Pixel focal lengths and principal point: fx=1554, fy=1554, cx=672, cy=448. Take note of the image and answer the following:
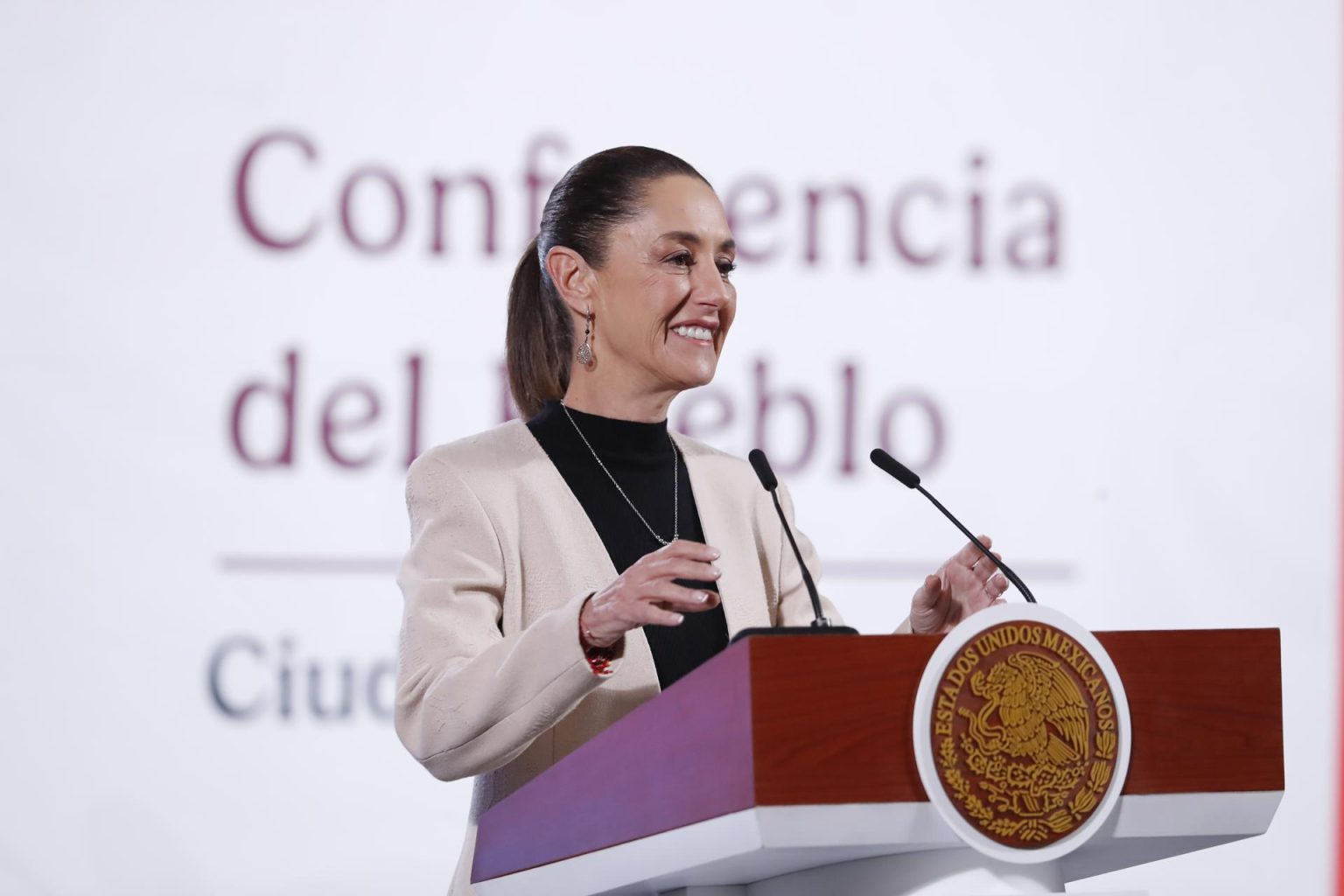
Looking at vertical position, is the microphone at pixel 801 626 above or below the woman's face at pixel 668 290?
below

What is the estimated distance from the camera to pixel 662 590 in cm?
119

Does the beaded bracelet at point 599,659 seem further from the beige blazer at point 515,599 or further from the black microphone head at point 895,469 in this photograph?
the black microphone head at point 895,469

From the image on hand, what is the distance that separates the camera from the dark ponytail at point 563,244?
74.0 inches

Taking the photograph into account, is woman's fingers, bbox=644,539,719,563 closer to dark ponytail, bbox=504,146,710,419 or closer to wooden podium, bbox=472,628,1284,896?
wooden podium, bbox=472,628,1284,896

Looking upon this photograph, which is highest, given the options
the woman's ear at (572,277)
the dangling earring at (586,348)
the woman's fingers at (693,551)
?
the woman's ear at (572,277)

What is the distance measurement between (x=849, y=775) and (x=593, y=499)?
877 mm

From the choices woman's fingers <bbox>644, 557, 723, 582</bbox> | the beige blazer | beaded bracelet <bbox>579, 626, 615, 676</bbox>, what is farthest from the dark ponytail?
woman's fingers <bbox>644, 557, 723, 582</bbox>

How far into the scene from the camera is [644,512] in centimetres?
186

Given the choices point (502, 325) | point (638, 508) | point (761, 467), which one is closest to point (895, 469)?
point (761, 467)

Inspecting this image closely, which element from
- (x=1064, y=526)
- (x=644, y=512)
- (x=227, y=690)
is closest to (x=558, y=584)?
(x=644, y=512)

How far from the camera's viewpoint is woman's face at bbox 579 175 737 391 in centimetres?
183

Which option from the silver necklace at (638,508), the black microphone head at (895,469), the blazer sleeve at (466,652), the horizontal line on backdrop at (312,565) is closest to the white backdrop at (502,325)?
the horizontal line on backdrop at (312,565)

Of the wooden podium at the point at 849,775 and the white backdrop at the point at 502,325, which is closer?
the wooden podium at the point at 849,775

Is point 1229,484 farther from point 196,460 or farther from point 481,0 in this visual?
point 196,460
